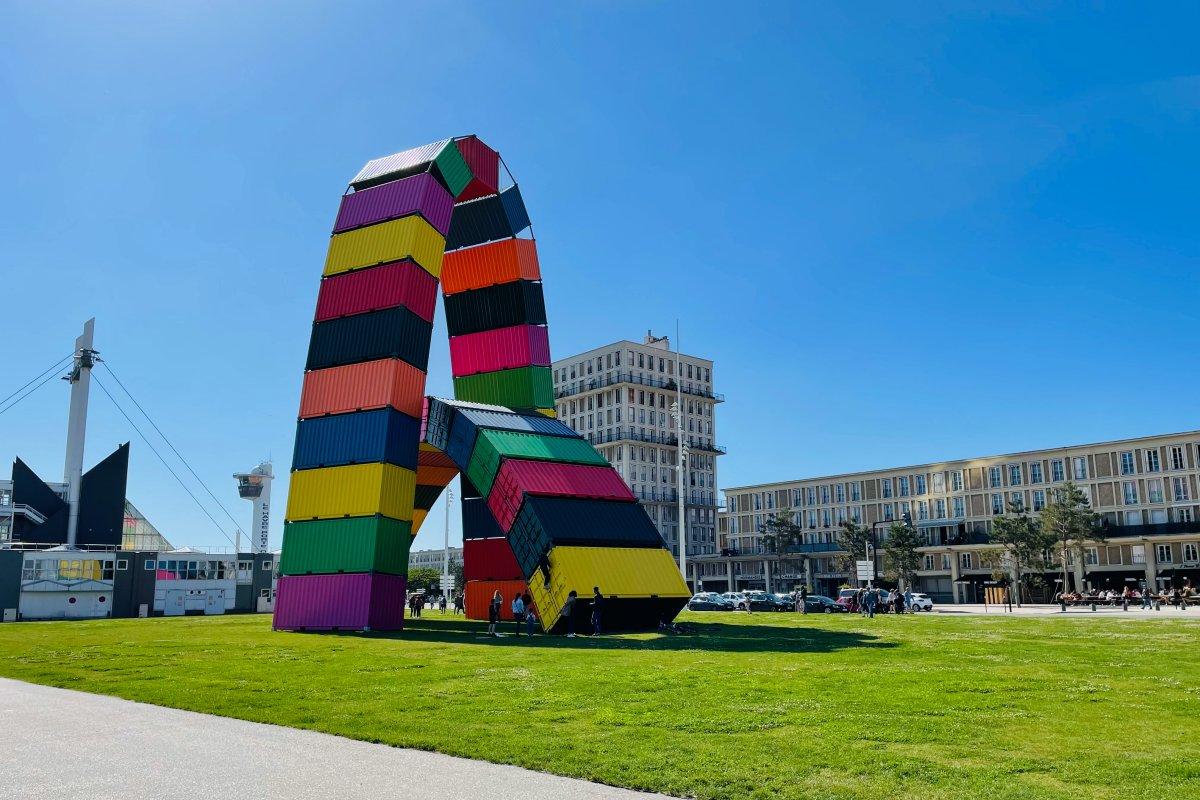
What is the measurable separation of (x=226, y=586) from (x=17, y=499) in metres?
31.0

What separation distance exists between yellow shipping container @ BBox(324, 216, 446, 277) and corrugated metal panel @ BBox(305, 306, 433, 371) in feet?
8.91

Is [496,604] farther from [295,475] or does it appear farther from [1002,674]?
[1002,674]

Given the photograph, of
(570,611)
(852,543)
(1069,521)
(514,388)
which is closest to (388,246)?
(514,388)

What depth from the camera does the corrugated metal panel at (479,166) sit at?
49.0 meters

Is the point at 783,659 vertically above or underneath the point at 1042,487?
underneath

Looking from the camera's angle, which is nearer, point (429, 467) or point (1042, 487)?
point (429, 467)

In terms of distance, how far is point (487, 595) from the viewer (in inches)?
1914

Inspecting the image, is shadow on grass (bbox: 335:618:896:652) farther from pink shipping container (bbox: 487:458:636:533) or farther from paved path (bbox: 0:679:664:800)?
paved path (bbox: 0:679:664:800)

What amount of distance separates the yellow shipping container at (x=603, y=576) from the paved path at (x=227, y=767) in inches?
808

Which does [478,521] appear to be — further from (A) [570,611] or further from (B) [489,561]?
(A) [570,611]

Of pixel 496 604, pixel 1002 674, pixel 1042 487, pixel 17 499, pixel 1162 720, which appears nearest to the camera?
pixel 1162 720

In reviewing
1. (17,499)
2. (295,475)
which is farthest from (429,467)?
(17,499)

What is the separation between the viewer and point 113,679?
20.2 metres

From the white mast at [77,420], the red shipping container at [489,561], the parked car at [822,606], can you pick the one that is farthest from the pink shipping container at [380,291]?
the white mast at [77,420]
